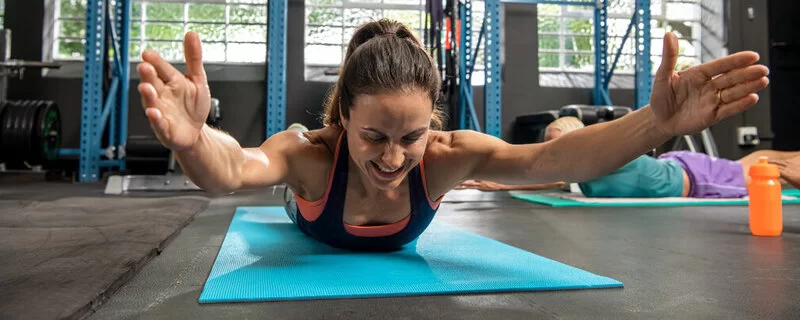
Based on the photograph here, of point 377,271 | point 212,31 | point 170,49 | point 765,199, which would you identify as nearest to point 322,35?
point 212,31

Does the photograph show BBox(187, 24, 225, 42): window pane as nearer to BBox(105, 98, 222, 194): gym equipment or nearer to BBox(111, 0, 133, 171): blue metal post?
BBox(111, 0, 133, 171): blue metal post

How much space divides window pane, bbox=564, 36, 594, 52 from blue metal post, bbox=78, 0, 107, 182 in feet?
17.0

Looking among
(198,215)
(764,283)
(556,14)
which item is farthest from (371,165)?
(556,14)

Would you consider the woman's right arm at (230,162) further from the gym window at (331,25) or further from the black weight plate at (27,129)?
the gym window at (331,25)

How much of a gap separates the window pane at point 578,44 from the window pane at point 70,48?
5.86 metres

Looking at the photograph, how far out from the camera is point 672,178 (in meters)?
3.44

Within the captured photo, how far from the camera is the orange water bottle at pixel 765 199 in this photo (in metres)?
1.89

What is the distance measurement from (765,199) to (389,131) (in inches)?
64.4

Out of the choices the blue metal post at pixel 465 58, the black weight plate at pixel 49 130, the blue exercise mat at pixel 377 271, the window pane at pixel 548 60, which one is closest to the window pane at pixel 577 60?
the window pane at pixel 548 60

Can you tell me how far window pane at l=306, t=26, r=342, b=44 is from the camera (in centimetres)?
636

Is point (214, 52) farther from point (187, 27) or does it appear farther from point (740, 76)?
point (740, 76)

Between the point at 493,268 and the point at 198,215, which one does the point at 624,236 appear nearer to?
the point at 493,268

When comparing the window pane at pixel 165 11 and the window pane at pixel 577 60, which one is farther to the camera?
the window pane at pixel 577 60

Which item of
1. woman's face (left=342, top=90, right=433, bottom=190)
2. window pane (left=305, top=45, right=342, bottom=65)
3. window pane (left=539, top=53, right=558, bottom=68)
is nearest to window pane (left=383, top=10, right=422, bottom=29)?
window pane (left=305, top=45, right=342, bottom=65)
